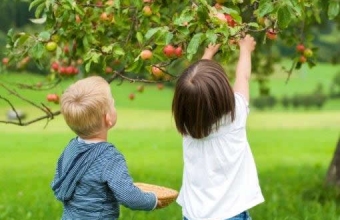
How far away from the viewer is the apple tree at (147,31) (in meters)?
3.82

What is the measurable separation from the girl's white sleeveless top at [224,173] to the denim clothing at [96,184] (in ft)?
0.77

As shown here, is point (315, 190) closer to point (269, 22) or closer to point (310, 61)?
→ point (310, 61)

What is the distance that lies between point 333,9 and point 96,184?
6.52ft

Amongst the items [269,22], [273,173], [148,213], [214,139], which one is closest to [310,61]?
[269,22]

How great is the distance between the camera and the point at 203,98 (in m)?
3.39

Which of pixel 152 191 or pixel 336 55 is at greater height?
pixel 152 191

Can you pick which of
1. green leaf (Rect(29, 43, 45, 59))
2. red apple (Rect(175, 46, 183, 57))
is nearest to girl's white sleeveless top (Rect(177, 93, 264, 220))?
red apple (Rect(175, 46, 183, 57))

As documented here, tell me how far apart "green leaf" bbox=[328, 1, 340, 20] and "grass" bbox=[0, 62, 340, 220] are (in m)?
A: 1.10

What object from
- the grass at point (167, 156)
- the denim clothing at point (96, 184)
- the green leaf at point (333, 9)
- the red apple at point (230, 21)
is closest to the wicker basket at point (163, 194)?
the denim clothing at point (96, 184)

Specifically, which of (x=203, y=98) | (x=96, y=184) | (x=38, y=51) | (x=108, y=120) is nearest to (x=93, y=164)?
(x=96, y=184)

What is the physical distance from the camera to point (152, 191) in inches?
150

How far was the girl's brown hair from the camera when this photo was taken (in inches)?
134

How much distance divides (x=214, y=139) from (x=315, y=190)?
4188 millimetres

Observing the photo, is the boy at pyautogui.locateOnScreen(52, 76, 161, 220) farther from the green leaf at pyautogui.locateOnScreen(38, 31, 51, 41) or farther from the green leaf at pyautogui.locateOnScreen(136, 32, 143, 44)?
the green leaf at pyautogui.locateOnScreen(38, 31, 51, 41)
